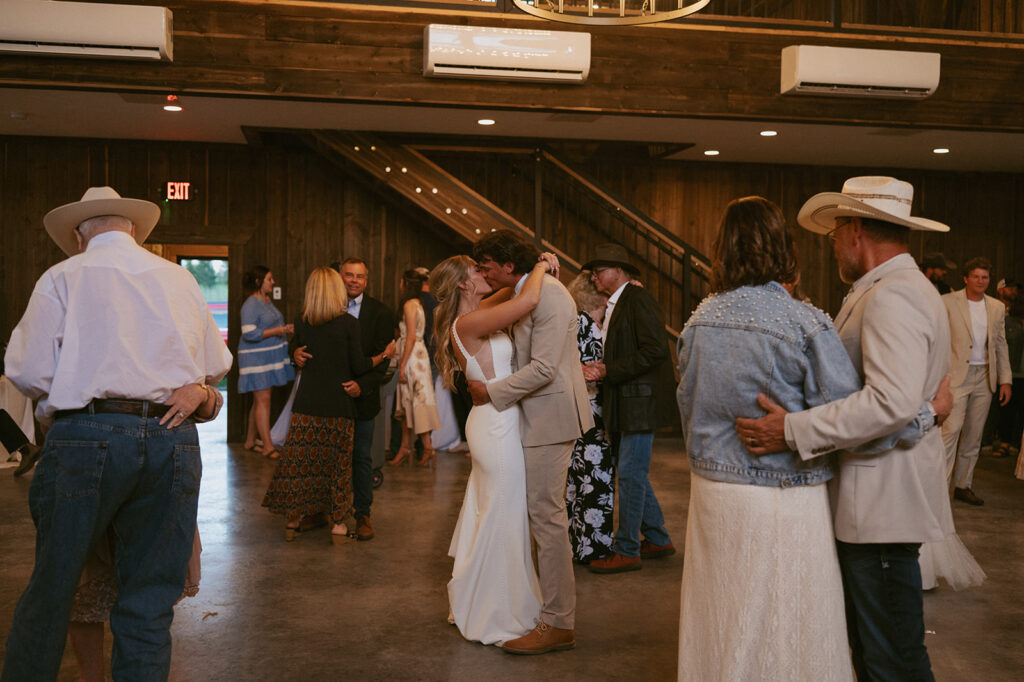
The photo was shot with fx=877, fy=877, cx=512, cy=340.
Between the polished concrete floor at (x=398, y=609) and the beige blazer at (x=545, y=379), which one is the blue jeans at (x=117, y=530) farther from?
the beige blazer at (x=545, y=379)

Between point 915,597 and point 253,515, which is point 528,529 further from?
point 253,515

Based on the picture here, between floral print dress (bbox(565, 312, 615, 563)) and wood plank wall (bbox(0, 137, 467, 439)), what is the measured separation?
4.64m

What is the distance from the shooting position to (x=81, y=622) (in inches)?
117

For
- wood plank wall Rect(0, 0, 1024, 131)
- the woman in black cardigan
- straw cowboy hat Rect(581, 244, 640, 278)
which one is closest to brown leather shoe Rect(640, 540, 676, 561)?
straw cowboy hat Rect(581, 244, 640, 278)

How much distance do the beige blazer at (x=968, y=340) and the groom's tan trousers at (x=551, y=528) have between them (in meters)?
3.57

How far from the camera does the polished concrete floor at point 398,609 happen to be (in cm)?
343

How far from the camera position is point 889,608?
227 centimetres

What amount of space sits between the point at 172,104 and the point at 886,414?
6782 millimetres

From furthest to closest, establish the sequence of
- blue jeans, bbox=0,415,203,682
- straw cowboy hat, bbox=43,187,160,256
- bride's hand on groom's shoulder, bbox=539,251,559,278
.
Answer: bride's hand on groom's shoulder, bbox=539,251,559,278
straw cowboy hat, bbox=43,187,160,256
blue jeans, bbox=0,415,203,682

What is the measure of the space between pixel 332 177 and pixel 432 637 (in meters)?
6.70

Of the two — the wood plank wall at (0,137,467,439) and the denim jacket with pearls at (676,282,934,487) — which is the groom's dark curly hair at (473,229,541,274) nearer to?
the denim jacket with pearls at (676,282,934,487)

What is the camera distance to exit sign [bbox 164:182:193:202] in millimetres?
9172

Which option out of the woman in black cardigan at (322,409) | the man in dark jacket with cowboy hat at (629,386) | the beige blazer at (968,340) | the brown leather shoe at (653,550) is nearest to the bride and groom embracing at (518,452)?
the man in dark jacket with cowboy hat at (629,386)

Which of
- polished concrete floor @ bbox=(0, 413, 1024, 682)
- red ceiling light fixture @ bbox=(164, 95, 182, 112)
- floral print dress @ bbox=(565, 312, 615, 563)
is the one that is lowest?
polished concrete floor @ bbox=(0, 413, 1024, 682)
